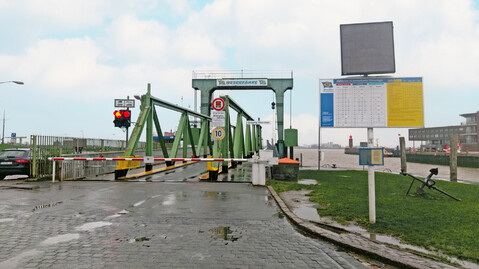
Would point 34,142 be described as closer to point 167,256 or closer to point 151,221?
point 151,221

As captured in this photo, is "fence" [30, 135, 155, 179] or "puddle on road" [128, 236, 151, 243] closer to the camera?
"puddle on road" [128, 236, 151, 243]

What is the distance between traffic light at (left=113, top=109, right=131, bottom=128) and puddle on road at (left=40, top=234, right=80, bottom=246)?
8.78 metres

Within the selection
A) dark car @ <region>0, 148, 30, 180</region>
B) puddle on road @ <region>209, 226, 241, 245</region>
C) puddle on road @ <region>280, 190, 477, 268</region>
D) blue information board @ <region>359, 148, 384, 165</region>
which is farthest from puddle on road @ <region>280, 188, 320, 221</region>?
dark car @ <region>0, 148, 30, 180</region>

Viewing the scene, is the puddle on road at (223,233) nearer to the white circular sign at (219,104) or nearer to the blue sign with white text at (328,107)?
the blue sign with white text at (328,107)

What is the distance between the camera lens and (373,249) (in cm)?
388

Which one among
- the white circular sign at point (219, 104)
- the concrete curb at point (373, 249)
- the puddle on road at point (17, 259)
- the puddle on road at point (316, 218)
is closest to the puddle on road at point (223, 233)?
Answer: the concrete curb at point (373, 249)

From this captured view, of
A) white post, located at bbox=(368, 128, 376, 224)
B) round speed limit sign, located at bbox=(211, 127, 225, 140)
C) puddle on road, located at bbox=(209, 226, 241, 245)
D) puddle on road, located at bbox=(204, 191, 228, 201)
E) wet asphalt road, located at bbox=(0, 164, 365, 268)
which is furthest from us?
round speed limit sign, located at bbox=(211, 127, 225, 140)

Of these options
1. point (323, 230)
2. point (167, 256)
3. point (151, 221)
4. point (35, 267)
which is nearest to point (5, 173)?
point (151, 221)

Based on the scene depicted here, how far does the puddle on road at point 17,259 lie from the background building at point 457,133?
8093 cm

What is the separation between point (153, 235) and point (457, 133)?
102m

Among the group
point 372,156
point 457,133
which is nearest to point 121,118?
point 372,156

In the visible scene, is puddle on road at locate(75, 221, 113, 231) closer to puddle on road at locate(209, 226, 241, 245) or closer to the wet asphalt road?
the wet asphalt road

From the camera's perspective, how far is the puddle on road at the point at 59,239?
4.18m

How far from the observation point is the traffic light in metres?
12.7
